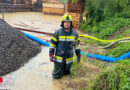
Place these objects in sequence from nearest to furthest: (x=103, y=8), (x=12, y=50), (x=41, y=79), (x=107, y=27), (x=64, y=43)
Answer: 1. (x=64, y=43)
2. (x=41, y=79)
3. (x=12, y=50)
4. (x=107, y=27)
5. (x=103, y=8)

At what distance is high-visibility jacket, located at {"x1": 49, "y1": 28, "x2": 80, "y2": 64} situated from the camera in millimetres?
3826

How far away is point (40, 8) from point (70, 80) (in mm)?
20953

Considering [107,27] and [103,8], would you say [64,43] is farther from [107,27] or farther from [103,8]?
[103,8]

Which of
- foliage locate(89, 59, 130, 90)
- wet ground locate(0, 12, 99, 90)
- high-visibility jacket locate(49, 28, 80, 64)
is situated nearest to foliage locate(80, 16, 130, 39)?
wet ground locate(0, 12, 99, 90)

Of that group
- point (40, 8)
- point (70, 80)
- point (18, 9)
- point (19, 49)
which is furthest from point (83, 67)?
point (40, 8)

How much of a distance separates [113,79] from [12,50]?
3520mm

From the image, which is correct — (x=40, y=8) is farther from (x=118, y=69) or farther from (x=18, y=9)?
(x=118, y=69)

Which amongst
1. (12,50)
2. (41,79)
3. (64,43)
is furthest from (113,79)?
(12,50)

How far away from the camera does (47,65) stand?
518 cm

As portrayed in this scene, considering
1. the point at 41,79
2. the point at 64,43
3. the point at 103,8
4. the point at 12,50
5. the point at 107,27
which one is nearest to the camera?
the point at 64,43

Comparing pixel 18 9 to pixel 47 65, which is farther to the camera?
pixel 18 9

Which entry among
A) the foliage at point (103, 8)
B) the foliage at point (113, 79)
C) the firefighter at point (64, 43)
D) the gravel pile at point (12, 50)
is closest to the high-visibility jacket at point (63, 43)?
the firefighter at point (64, 43)

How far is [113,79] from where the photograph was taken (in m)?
2.83

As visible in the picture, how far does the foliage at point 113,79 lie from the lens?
270cm
